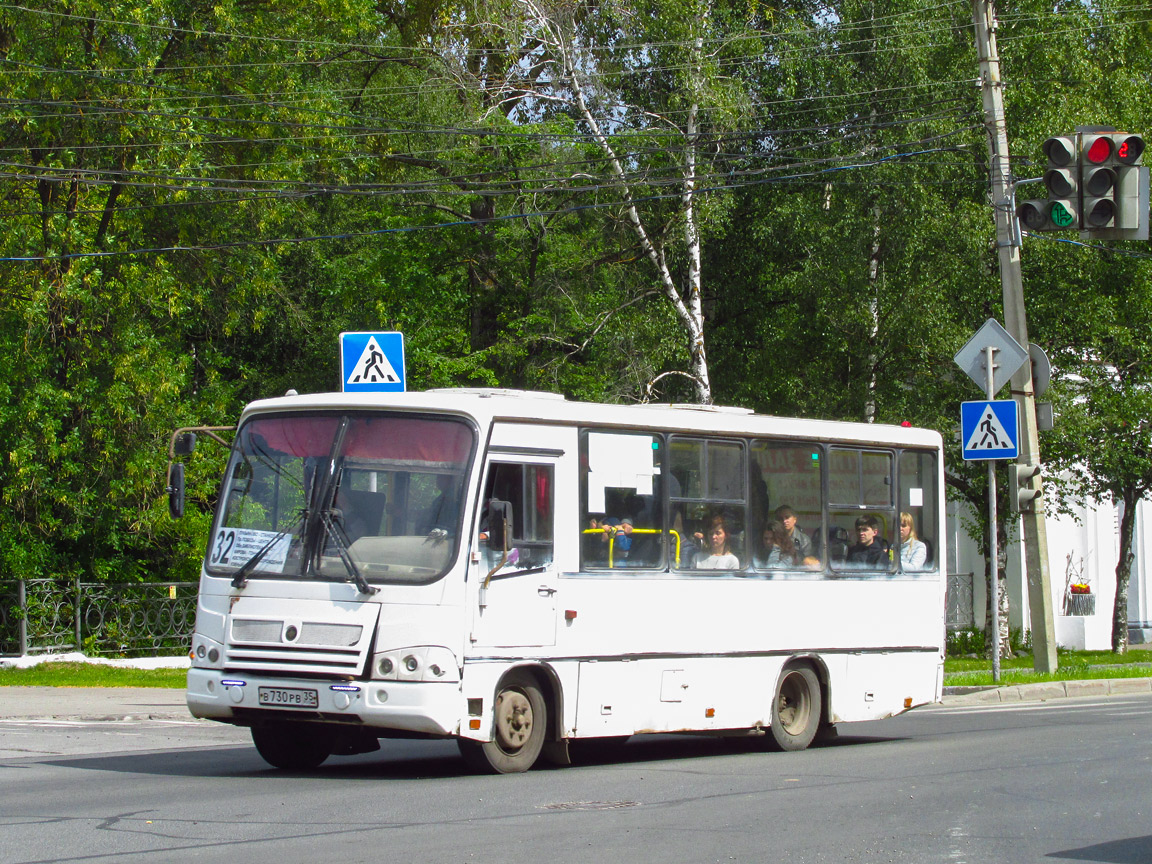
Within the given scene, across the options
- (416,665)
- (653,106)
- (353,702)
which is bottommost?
(353,702)

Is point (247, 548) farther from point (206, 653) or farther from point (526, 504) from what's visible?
point (526, 504)

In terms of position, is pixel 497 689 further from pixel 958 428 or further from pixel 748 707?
pixel 958 428

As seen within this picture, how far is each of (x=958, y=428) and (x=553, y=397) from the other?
16.7 meters

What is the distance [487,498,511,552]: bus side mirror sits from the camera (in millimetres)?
10953

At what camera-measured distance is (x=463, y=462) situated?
11.1 m

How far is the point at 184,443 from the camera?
37.8 ft

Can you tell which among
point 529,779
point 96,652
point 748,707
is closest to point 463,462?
point 529,779

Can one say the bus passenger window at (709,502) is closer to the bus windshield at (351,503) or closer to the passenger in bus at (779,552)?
the passenger in bus at (779,552)

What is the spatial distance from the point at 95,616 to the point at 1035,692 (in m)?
16.0

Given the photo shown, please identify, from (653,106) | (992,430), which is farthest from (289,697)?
(653,106)

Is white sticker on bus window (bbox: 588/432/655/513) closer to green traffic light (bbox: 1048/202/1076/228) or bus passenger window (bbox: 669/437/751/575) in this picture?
bus passenger window (bbox: 669/437/751/575)

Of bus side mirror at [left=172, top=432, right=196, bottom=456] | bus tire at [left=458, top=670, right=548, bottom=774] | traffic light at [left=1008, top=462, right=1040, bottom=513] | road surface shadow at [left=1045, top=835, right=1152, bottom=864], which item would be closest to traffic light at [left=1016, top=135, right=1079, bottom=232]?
traffic light at [left=1008, top=462, right=1040, bottom=513]

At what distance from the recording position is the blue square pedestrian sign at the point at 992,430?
739 inches

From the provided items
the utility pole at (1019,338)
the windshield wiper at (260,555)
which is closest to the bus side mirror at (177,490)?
the windshield wiper at (260,555)
